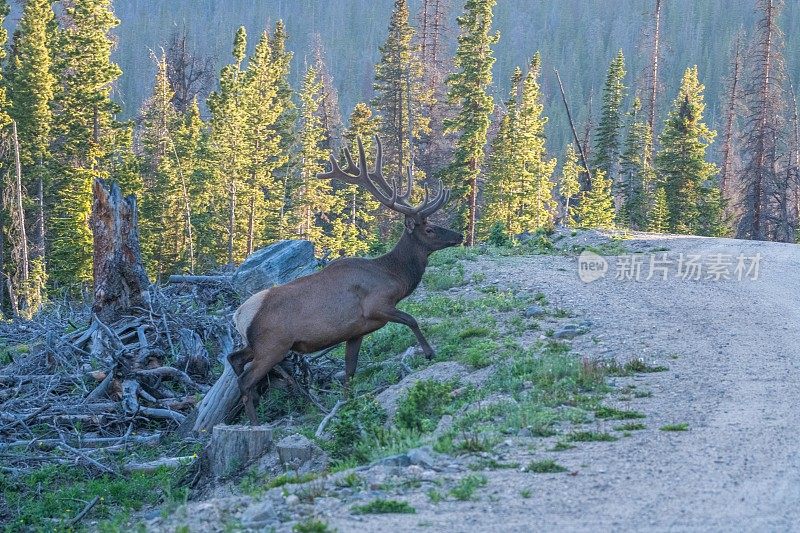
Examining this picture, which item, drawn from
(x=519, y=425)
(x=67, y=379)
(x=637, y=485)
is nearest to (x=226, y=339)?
(x=67, y=379)

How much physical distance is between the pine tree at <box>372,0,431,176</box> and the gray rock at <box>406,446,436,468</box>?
4424cm

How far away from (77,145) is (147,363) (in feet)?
99.3

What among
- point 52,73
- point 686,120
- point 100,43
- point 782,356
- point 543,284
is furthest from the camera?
point 686,120

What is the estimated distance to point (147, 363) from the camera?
13.9m

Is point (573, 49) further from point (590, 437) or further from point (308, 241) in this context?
point (590, 437)

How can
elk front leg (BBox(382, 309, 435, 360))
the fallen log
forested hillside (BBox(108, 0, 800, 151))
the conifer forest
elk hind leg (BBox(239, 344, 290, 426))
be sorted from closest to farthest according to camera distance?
the conifer forest, elk hind leg (BBox(239, 344, 290, 426)), elk front leg (BBox(382, 309, 435, 360)), the fallen log, forested hillside (BBox(108, 0, 800, 151))

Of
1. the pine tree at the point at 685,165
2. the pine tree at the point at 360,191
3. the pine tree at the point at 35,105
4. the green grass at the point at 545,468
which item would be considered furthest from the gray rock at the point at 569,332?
the pine tree at the point at 685,165

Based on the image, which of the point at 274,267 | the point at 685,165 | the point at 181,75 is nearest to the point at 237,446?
the point at 274,267

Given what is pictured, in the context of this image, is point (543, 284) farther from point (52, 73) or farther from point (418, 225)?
point (52, 73)

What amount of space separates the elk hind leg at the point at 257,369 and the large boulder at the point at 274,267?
568cm

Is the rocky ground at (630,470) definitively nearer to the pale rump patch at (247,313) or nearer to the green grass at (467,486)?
the green grass at (467,486)

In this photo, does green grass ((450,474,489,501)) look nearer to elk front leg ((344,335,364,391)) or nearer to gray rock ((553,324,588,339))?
elk front leg ((344,335,364,391))

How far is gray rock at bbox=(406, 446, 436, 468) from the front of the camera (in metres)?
6.96

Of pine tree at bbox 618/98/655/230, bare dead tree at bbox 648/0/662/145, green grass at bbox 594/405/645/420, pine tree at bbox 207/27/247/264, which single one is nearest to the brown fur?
green grass at bbox 594/405/645/420
